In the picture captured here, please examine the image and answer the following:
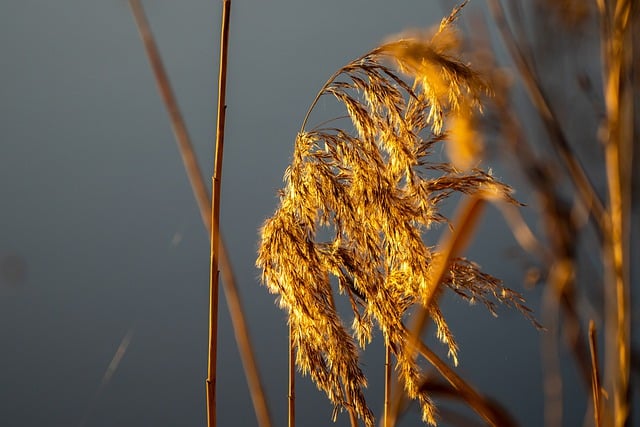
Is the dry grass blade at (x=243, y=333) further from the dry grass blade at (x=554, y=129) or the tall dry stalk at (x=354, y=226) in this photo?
the tall dry stalk at (x=354, y=226)

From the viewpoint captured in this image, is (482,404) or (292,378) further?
(292,378)

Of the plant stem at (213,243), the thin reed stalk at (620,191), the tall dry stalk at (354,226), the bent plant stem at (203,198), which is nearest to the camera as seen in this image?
the thin reed stalk at (620,191)

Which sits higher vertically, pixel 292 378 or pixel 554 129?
pixel 554 129

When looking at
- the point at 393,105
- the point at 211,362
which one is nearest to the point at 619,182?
the point at 211,362

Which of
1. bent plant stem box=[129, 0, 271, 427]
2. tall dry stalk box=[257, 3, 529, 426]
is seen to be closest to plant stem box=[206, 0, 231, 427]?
bent plant stem box=[129, 0, 271, 427]

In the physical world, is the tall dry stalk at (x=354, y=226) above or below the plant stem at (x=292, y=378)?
above

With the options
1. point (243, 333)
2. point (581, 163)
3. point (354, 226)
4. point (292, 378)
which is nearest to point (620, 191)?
point (581, 163)

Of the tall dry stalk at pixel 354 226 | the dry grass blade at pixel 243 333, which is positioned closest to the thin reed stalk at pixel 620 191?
the dry grass blade at pixel 243 333

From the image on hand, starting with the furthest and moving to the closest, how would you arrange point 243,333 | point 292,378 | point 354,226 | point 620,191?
1. point 292,378
2. point 354,226
3. point 243,333
4. point 620,191

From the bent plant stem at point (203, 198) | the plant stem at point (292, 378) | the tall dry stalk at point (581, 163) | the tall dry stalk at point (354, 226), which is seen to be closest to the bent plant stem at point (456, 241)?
the tall dry stalk at point (581, 163)

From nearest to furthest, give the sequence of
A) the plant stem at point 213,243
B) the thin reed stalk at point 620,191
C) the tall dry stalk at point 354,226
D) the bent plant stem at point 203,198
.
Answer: the thin reed stalk at point 620,191, the bent plant stem at point 203,198, the plant stem at point 213,243, the tall dry stalk at point 354,226

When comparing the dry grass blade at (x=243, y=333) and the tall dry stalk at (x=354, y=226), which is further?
the tall dry stalk at (x=354, y=226)

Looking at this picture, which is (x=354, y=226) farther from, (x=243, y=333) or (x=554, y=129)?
(x=554, y=129)
